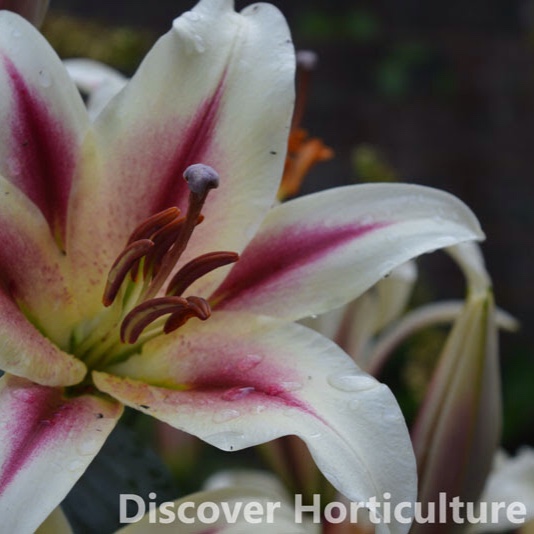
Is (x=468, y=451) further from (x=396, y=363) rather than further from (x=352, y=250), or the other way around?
(x=396, y=363)

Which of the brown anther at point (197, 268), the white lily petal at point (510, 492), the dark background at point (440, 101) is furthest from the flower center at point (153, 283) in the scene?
the dark background at point (440, 101)

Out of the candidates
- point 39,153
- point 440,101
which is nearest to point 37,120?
point 39,153

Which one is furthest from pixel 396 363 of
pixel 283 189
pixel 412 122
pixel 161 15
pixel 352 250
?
pixel 352 250

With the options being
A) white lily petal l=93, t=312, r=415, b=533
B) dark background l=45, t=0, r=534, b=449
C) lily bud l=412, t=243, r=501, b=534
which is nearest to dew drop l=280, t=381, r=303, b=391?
white lily petal l=93, t=312, r=415, b=533

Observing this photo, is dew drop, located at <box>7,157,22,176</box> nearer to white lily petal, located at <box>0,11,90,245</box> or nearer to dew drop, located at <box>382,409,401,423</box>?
white lily petal, located at <box>0,11,90,245</box>

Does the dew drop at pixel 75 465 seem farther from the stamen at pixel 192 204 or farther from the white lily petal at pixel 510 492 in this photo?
the white lily petal at pixel 510 492

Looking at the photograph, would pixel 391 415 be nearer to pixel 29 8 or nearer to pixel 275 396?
pixel 275 396
